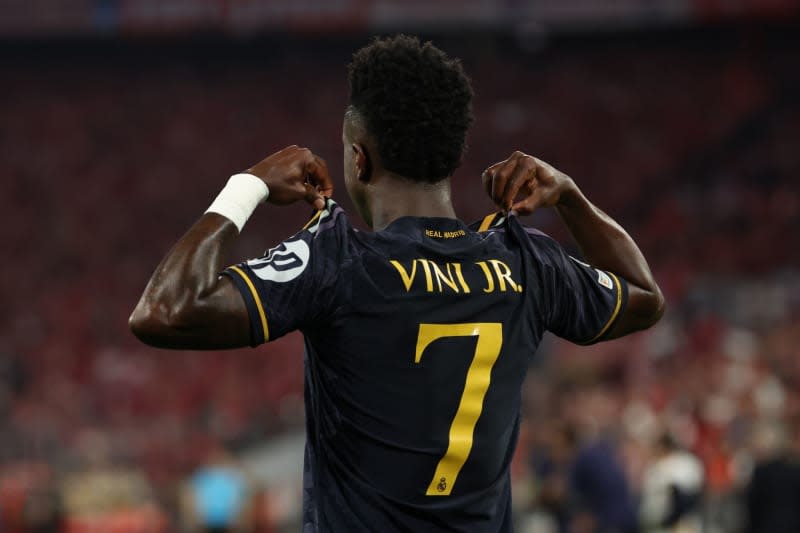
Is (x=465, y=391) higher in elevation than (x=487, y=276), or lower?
lower

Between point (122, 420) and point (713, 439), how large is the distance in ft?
24.6

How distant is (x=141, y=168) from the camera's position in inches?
778

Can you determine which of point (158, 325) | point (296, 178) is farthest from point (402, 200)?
point (158, 325)

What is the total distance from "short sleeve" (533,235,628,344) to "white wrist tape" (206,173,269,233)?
1.92 feet

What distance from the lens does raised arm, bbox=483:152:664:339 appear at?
8.04 ft

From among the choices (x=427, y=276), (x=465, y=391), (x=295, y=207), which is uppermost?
(x=427, y=276)

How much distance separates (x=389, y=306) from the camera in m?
2.16

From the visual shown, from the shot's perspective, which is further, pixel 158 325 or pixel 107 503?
pixel 107 503

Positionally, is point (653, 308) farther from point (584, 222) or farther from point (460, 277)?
point (460, 277)

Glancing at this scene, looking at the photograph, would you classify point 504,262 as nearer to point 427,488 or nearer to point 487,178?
point 487,178

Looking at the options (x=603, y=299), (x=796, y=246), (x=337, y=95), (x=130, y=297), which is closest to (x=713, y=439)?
(x=796, y=246)

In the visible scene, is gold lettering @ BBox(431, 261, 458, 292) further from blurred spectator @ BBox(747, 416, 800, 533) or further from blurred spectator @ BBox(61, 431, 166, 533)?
blurred spectator @ BBox(61, 431, 166, 533)

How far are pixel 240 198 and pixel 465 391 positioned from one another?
0.56 m

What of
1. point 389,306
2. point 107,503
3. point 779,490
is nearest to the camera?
point 389,306
